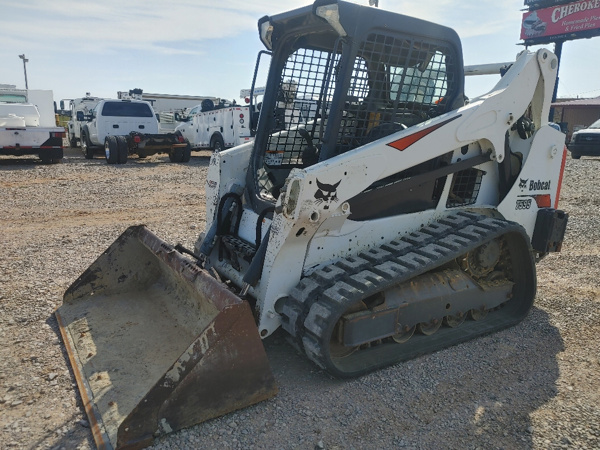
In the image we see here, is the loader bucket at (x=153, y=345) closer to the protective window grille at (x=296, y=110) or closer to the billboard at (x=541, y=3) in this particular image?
the protective window grille at (x=296, y=110)

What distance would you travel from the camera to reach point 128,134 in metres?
16.9

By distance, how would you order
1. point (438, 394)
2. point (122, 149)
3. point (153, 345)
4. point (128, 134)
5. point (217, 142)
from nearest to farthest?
point (438, 394), point (153, 345), point (122, 149), point (128, 134), point (217, 142)

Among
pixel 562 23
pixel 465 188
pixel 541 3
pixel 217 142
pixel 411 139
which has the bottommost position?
pixel 217 142

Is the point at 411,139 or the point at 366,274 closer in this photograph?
the point at 366,274

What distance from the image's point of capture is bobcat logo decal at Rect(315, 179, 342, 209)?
333cm

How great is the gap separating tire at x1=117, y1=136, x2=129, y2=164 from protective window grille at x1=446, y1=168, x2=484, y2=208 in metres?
13.1

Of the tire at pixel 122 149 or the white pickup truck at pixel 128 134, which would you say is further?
the white pickup truck at pixel 128 134

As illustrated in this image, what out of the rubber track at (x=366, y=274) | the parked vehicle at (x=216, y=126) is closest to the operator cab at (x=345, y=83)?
the rubber track at (x=366, y=274)

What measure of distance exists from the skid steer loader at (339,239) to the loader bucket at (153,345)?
0.01 metres

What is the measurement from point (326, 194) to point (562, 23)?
1447 inches

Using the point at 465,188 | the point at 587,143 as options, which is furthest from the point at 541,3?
the point at 465,188

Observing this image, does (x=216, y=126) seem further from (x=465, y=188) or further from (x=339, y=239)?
(x=339, y=239)

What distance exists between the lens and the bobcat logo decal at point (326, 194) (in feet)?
10.9

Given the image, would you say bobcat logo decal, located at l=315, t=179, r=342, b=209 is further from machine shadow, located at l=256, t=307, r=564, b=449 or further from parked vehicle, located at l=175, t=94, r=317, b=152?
parked vehicle, located at l=175, t=94, r=317, b=152
